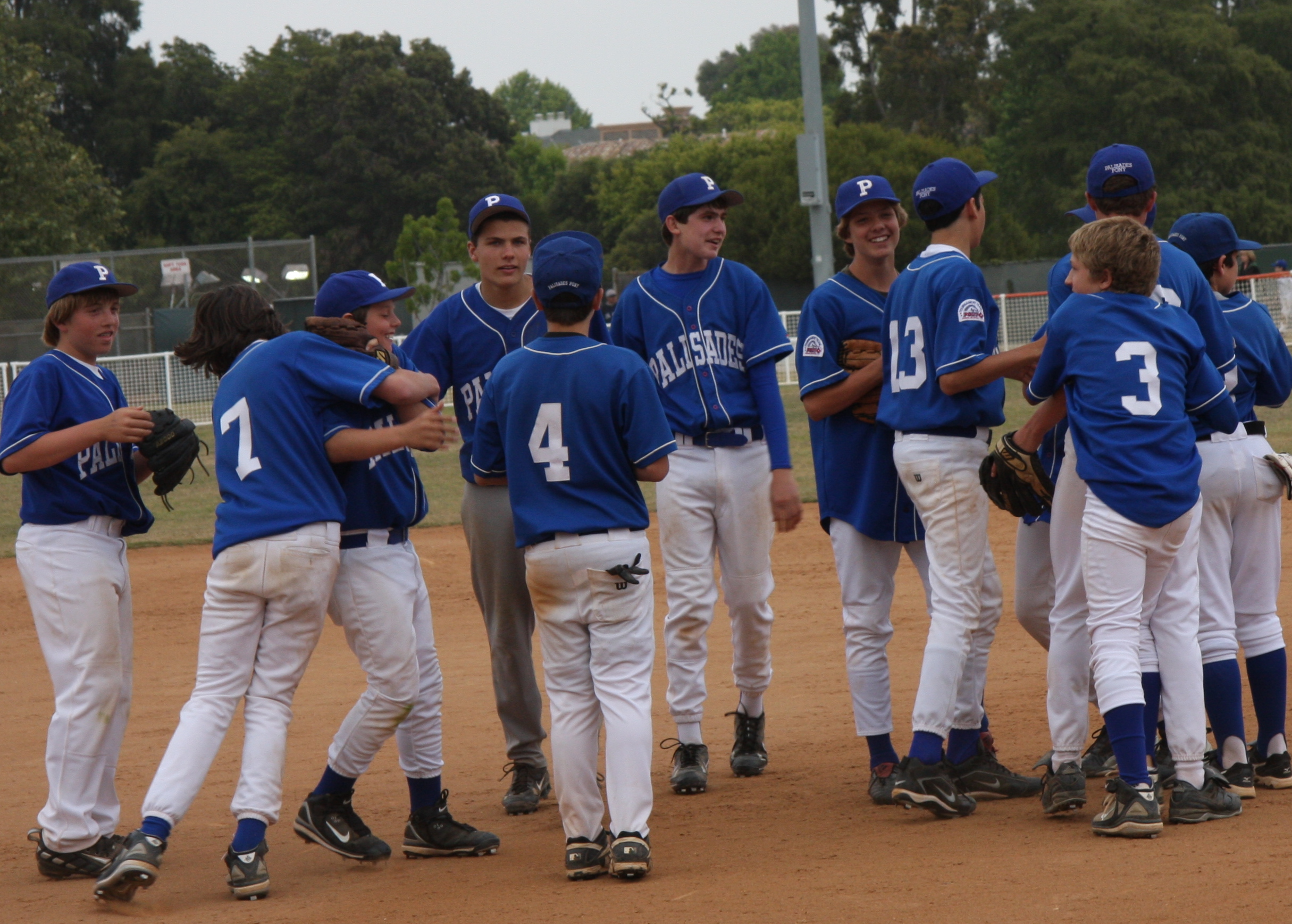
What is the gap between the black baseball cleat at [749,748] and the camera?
5.56 metres

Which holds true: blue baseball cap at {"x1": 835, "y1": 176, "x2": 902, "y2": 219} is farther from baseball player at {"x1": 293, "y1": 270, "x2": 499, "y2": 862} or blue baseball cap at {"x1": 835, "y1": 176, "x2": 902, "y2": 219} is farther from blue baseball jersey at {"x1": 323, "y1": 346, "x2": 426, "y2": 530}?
blue baseball jersey at {"x1": 323, "y1": 346, "x2": 426, "y2": 530}

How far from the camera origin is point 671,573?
540cm

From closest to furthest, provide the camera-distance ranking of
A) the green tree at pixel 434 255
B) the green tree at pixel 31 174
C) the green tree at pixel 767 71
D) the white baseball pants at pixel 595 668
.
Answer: the white baseball pants at pixel 595 668 → the green tree at pixel 31 174 → the green tree at pixel 434 255 → the green tree at pixel 767 71

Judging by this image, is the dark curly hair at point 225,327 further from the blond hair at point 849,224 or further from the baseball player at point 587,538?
the blond hair at point 849,224

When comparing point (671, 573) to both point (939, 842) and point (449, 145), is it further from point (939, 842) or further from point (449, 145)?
point (449, 145)

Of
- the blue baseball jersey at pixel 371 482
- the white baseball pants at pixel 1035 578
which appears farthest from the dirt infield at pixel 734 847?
the blue baseball jersey at pixel 371 482

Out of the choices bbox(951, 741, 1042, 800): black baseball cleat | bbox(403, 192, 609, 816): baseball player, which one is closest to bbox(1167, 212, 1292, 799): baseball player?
bbox(951, 741, 1042, 800): black baseball cleat

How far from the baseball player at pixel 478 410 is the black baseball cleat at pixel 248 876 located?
1215 millimetres

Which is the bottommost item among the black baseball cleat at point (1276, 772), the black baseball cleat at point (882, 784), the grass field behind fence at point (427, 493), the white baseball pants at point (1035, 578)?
the grass field behind fence at point (427, 493)

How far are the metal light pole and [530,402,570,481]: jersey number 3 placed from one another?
10940 mm

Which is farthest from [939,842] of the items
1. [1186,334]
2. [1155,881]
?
[1186,334]

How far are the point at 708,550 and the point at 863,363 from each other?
3.23ft

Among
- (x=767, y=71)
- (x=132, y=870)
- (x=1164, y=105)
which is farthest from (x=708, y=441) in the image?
(x=767, y=71)

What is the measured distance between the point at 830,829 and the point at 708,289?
7.13 ft
